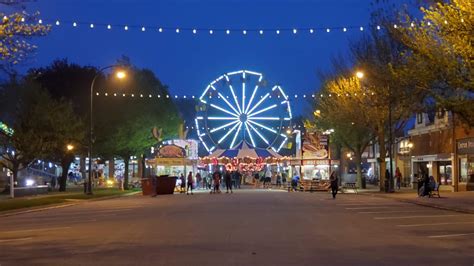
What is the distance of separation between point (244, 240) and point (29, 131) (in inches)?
1366

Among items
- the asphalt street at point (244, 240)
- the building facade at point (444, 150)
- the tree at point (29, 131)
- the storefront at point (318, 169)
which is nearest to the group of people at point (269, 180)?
the storefront at point (318, 169)

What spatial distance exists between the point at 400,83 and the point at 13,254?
63.9 feet

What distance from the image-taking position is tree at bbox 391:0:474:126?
24.0m

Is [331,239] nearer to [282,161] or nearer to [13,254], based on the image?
[13,254]

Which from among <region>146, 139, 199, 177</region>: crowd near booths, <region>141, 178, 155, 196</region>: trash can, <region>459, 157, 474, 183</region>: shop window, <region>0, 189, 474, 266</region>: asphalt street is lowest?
<region>0, 189, 474, 266</region>: asphalt street

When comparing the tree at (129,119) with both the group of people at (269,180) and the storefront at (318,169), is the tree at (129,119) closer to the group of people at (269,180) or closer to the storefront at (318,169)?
the group of people at (269,180)

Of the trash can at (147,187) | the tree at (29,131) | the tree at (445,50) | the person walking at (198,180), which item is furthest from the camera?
the person walking at (198,180)

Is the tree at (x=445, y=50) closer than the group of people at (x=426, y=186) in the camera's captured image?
Yes

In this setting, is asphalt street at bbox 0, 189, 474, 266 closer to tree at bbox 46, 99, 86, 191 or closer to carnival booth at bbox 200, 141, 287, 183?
tree at bbox 46, 99, 86, 191

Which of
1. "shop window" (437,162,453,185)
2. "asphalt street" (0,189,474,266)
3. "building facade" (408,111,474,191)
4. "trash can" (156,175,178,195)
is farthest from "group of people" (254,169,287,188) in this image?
"asphalt street" (0,189,474,266)

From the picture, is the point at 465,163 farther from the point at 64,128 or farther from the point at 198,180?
the point at 64,128

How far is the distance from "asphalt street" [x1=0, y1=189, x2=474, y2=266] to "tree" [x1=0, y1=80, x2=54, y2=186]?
77.4 feet

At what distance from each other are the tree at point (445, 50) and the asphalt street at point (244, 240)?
16.8 feet

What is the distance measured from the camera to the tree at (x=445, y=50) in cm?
2405
